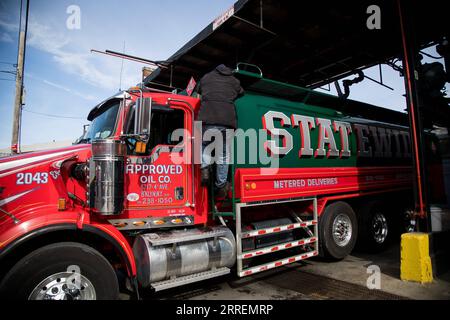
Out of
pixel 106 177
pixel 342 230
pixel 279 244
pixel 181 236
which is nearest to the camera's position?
pixel 106 177

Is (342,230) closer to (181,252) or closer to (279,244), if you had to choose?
(279,244)

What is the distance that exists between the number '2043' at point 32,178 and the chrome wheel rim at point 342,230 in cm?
465

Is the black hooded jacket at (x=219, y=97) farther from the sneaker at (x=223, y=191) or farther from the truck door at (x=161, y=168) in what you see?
the sneaker at (x=223, y=191)

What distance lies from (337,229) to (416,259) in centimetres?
146

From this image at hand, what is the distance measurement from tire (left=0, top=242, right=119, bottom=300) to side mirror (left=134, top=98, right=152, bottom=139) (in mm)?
1324

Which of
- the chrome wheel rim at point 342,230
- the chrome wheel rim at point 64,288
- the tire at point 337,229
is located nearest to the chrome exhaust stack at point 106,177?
the chrome wheel rim at point 64,288

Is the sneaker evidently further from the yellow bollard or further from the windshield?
the yellow bollard

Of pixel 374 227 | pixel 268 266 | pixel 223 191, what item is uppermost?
pixel 223 191

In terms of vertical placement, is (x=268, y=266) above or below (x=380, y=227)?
below

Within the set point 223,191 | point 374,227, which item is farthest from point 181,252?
point 374,227

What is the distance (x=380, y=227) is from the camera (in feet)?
21.4

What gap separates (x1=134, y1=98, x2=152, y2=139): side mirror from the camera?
3201 millimetres
